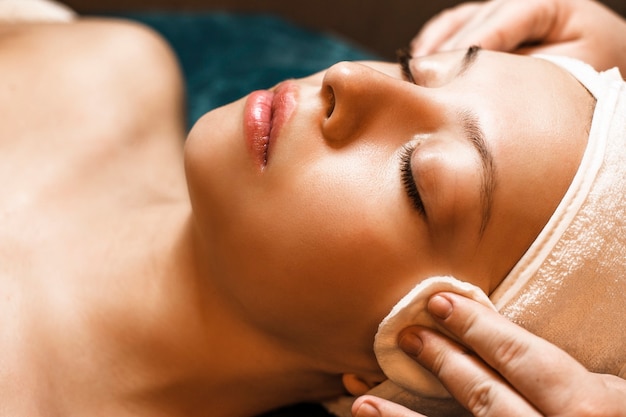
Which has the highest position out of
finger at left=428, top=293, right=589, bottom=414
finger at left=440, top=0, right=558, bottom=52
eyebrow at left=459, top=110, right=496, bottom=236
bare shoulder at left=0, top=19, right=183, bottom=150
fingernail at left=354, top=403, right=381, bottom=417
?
finger at left=440, top=0, right=558, bottom=52

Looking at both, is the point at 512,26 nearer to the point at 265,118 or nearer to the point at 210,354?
the point at 265,118

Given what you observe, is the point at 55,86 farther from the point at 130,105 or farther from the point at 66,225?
the point at 66,225

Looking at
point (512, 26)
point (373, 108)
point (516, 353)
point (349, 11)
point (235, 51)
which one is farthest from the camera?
point (349, 11)

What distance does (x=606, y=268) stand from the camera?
0.97 metres

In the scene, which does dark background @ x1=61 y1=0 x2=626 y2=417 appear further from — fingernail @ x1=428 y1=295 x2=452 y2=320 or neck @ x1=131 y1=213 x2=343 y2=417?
fingernail @ x1=428 y1=295 x2=452 y2=320

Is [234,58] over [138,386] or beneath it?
over

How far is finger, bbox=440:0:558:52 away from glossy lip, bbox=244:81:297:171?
1.55 feet

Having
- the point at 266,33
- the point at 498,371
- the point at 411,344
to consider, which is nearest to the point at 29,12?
the point at 266,33

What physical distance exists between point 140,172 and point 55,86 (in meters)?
0.28

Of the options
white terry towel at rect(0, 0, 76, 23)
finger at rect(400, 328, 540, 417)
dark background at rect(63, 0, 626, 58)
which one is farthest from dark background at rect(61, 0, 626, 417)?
finger at rect(400, 328, 540, 417)

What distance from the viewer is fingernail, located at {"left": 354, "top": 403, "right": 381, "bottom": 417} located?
3.05 feet

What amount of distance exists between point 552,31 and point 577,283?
2.08 feet

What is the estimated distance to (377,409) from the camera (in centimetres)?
93

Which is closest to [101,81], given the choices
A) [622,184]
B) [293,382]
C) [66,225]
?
[66,225]
